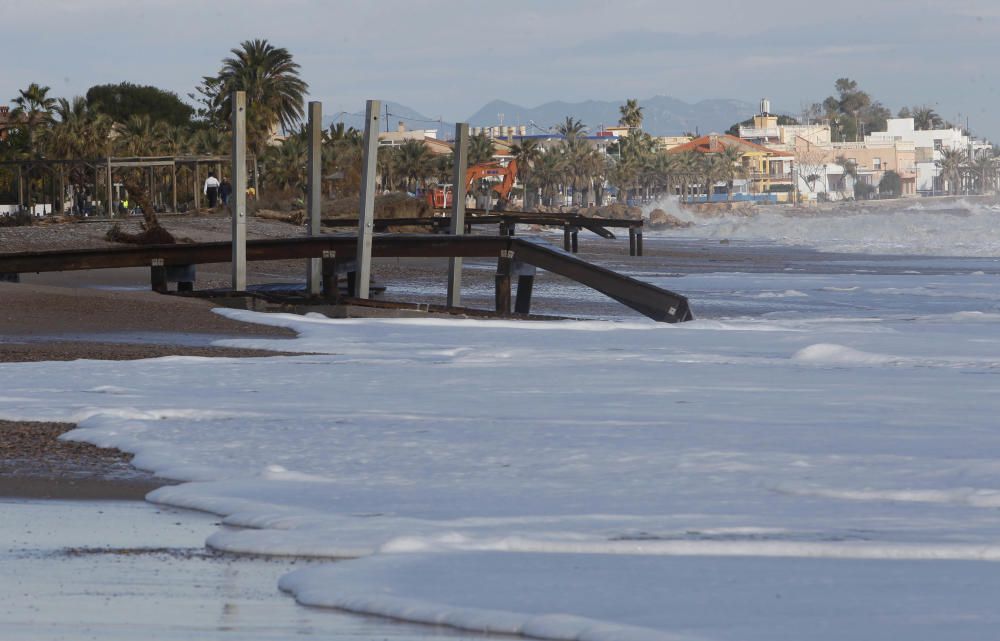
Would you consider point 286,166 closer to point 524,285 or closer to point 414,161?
point 414,161

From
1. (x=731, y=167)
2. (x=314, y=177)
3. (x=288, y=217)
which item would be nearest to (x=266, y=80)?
(x=288, y=217)

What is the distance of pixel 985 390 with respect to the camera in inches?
369

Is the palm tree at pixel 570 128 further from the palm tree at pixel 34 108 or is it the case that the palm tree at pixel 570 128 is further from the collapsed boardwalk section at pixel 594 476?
the collapsed boardwalk section at pixel 594 476

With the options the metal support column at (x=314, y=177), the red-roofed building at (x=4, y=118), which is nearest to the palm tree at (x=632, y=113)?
the red-roofed building at (x=4, y=118)

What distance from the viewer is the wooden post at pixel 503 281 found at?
1606 cm

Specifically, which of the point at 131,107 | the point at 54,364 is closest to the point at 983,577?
the point at 54,364

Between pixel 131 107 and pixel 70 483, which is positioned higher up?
pixel 131 107

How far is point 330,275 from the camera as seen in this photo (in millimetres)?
15688

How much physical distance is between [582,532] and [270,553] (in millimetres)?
1137

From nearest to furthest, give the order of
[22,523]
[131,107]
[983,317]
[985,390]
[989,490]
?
[22,523], [989,490], [985,390], [983,317], [131,107]

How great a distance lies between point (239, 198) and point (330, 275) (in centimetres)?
157

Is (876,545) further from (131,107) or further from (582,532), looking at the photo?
(131,107)

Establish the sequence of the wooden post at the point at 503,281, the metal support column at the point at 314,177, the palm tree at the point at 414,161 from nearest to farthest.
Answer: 1. the wooden post at the point at 503,281
2. the metal support column at the point at 314,177
3. the palm tree at the point at 414,161

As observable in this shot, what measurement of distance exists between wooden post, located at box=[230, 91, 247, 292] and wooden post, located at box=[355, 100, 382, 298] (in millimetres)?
1318
